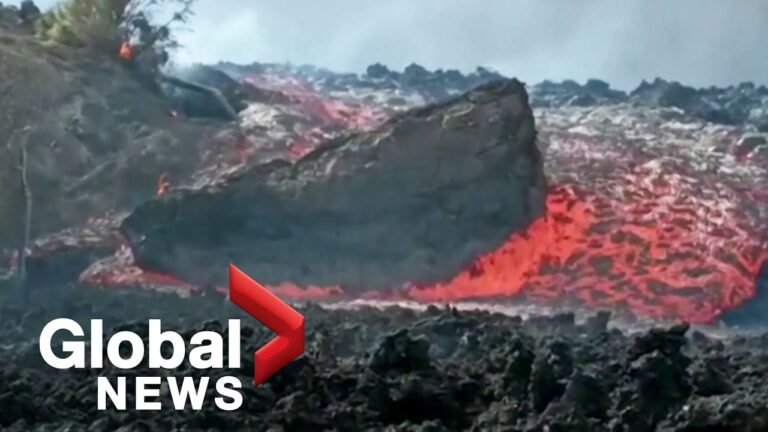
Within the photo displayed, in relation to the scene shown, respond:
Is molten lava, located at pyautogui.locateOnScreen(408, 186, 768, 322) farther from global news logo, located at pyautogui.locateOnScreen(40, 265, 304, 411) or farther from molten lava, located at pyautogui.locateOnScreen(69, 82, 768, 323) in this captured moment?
global news logo, located at pyautogui.locateOnScreen(40, 265, 304, 411)

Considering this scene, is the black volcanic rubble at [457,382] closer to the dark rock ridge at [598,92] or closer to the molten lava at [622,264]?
the molten lava at [622,264]

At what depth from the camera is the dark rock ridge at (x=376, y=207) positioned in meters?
5.68

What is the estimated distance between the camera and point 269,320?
5.41 m

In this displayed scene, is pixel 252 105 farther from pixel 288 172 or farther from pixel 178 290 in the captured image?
pixel 178 290

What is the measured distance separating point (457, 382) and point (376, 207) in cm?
128

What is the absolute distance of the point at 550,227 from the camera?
568cm

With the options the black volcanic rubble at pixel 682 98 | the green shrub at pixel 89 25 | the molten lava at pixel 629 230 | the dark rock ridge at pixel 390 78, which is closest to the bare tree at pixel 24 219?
the molten lava at pixel 629 230

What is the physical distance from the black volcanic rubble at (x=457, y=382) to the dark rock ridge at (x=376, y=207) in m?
0.28

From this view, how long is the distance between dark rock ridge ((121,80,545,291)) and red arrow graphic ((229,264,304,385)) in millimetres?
91

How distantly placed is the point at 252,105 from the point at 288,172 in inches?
17.8

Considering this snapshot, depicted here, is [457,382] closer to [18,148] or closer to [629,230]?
[629,230]

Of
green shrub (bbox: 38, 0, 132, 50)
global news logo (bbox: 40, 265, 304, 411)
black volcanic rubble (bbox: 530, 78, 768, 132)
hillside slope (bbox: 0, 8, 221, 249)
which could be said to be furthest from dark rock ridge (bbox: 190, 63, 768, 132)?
Result: global news logo (bbox: 40, 265, 304, 411)

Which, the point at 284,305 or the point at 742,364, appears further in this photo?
the point at 284,305

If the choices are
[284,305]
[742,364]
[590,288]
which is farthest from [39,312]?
[742,364]
